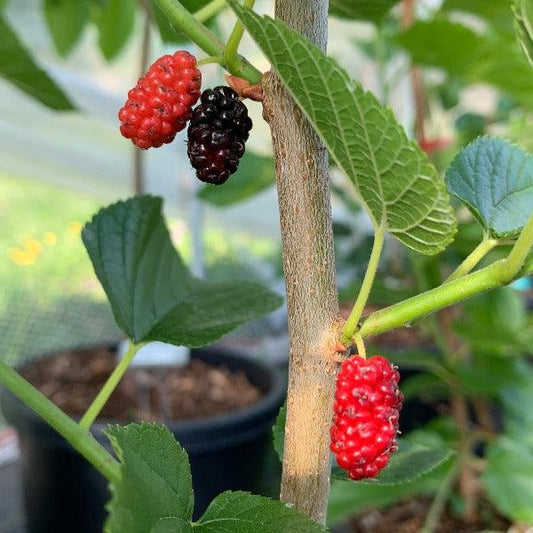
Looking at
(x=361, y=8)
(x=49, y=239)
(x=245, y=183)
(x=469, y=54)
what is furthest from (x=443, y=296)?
(x=49, y=239)

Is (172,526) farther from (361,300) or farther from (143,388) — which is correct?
(143,388)

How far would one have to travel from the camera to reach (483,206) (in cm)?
33

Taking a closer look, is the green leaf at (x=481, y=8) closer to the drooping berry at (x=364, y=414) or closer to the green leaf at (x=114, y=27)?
the green leaf at (x=114, y=27)

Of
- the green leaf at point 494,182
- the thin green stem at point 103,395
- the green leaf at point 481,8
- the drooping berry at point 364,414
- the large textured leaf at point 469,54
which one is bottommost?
the thin green stem at point 103,395

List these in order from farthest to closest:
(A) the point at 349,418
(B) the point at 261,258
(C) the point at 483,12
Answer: (B) the point at 261,258, (C) the point at 483,12, (A) the point at 349,418

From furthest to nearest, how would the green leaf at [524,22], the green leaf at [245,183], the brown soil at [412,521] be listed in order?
1. the green leaf at [245,183]
2. the brown soil at [412,521]
3. the green leaf at [524,22]

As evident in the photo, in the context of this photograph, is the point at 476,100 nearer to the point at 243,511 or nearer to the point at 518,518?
the point at 518,518

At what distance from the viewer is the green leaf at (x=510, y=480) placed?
80 centimetres

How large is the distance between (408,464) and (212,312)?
15 cm

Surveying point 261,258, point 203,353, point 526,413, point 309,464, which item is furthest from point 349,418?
point 261,258

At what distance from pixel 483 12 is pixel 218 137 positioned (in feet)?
2.40

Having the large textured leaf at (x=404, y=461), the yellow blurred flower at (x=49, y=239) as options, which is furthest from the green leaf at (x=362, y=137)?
Result: the yellow blurred flower at (x=49, y=239)

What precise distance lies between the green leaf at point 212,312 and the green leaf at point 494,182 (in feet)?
0.43

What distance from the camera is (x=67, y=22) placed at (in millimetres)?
1003
